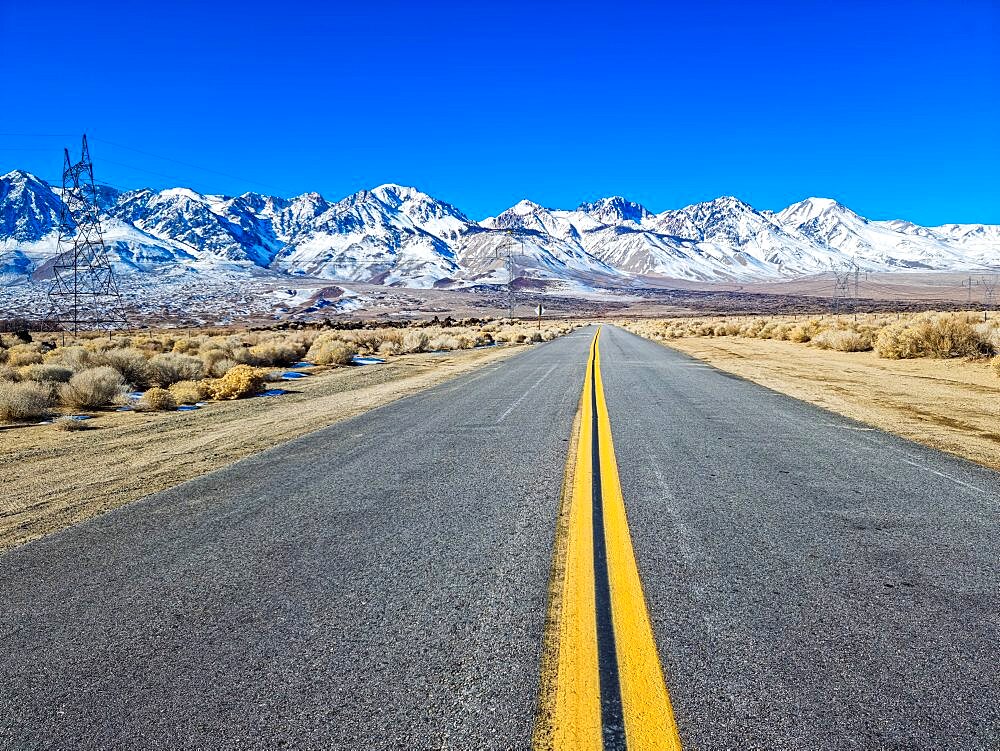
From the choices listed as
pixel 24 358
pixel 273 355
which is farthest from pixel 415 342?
pixel 24 358

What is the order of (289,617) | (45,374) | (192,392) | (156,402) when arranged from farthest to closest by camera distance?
(45,374), (192,392), (156,402), (289,617)

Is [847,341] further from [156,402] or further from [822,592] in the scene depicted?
[822,592]

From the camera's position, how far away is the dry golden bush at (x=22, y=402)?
11.9m

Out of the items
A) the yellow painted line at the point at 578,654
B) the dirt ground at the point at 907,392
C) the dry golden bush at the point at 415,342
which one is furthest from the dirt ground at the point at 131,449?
the dry golden bush at the point at 415,342

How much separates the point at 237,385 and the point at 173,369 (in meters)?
5.24

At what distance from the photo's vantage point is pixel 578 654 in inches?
111

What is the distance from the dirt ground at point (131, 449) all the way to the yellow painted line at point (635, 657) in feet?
14.7

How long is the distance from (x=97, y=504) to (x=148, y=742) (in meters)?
4.23

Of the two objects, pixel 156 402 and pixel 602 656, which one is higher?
pixel 602 656

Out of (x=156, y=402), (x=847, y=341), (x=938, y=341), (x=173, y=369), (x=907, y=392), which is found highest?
(x=938, y=341)

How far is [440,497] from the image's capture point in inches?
219

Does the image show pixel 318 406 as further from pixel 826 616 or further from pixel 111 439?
pixel 826 616

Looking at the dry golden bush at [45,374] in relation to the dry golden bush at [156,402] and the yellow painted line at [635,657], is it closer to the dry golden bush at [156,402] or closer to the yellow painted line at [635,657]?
the dry golden bush at [156,402]

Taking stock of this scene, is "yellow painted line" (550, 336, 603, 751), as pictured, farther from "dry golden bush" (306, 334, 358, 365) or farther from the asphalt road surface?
"dry golden bush" (306, 334, 358, 365)
